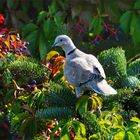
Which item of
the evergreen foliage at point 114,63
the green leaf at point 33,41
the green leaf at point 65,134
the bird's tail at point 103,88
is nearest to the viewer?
the green leaf at point 65,134

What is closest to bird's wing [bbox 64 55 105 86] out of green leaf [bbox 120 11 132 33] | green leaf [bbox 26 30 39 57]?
green leaf [bbox 26 30 39 57]

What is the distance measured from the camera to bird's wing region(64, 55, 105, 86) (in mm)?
2053

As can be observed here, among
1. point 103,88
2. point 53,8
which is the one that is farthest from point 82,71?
point 53,8

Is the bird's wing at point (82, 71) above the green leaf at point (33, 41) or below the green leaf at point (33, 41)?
below

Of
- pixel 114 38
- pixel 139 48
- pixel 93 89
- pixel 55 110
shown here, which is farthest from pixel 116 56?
pixel 114 38

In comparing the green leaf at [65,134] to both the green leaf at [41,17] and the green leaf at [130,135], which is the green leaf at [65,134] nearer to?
the green leaf at [130,135]

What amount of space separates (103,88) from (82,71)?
0.46 feet

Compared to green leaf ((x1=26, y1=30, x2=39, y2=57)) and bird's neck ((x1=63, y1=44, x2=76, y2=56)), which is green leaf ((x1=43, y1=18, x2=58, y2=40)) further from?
bird's neck ((x1=63, y1=44, x2=76, y2=56))

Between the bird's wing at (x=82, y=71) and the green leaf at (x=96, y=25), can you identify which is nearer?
the bird's wing at (x=82, y=71)

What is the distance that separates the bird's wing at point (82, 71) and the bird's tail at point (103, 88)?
0.11 ft

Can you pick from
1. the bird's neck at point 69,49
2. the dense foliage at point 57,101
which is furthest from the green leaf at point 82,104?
the bird's neck at point 69,49

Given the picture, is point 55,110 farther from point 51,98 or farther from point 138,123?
point 138,123

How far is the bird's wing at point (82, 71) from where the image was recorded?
205 cm

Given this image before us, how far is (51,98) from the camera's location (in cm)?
200
